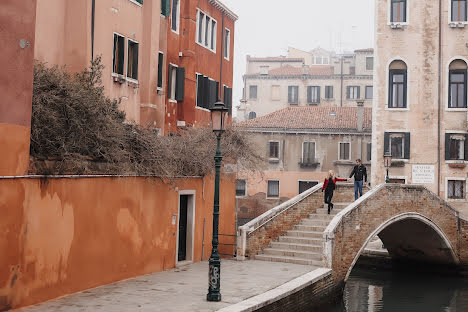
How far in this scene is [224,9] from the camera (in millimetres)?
20516

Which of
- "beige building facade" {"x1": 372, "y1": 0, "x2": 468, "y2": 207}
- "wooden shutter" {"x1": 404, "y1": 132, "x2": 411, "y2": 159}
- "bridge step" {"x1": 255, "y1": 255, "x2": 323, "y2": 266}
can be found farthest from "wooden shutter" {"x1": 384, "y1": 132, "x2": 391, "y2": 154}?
"bridge step" {"x1": 255, "y1": 255, "x2": 323, "y2": 266}

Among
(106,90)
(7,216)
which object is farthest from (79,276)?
(106,90)

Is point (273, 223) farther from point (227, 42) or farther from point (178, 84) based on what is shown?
point (227, 42)

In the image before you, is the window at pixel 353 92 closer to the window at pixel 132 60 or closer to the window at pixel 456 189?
the window at pixel 456 189

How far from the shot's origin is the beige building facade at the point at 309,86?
44594 mm

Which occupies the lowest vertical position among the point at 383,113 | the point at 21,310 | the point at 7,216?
the point at 21,310

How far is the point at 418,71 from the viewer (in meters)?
24.4

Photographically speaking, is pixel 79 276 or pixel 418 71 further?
pixel 418 71

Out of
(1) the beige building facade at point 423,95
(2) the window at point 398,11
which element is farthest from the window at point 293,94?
(2) the window at point 398,11

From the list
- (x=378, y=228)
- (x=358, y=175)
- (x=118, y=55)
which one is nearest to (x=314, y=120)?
(x=358, y=175)

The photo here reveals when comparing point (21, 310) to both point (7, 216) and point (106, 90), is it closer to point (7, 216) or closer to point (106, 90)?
point (7, 216)

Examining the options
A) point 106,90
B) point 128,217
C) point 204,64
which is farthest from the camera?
point 204,64

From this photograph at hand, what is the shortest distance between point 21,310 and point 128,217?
120 inches

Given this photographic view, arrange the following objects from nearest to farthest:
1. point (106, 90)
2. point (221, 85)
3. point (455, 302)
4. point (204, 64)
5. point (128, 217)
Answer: point (128, 217), point (106, 90), point (455, 302), point (204, 64), point (221, 85)
